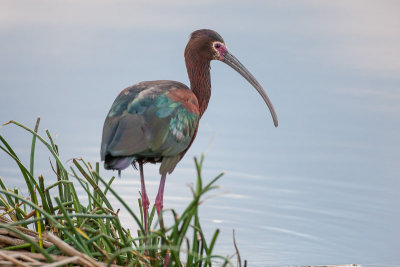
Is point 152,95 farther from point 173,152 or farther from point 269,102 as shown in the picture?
point 269,102

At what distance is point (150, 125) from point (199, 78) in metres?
0.91

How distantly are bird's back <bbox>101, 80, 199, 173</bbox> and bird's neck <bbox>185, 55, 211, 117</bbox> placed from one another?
371 millimetres

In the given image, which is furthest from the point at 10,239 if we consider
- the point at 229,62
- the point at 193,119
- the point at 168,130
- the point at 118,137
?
the point at 229,62

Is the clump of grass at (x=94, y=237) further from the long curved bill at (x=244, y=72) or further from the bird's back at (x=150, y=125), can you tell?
the long curved bill at (x=244, y=72)

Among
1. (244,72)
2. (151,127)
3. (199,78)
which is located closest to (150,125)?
(151,127)

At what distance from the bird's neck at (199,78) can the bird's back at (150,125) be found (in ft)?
1.22

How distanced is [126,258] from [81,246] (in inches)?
16.2

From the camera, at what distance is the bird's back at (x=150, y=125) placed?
356 cm

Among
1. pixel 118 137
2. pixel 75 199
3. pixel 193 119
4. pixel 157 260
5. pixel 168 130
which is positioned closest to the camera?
pixel 157 260

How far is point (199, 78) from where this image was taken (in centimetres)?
454

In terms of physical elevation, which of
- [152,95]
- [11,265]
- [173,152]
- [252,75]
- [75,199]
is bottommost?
[11,265]

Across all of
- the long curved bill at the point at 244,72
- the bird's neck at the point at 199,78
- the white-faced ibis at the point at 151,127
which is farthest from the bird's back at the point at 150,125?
the long curved bill at the point at 244,72

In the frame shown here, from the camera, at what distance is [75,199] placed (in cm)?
333

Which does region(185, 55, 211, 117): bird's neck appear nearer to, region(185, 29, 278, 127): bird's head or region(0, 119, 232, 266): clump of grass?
region(185, 29, 278, 127): bird's head
